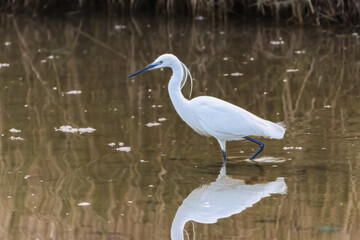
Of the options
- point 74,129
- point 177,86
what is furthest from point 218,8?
point 177,86

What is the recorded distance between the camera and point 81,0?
38.8 ft

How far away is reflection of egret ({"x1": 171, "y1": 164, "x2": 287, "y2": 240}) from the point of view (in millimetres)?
4754

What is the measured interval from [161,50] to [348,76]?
8.76 feet

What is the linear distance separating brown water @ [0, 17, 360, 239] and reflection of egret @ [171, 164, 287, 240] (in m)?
0.01

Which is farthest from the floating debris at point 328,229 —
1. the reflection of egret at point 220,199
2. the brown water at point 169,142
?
the reflection of egret at point 220,199

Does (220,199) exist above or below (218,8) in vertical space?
below

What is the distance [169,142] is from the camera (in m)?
6.33

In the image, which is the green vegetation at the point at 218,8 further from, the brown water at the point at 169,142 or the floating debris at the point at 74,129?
the floating debris at the point at 74,129

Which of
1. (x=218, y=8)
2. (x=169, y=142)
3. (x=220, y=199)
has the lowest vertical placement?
(x=220, y=199)

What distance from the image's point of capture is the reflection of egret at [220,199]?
4.75 metres

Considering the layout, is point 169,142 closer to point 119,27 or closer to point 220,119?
→ point 220,119

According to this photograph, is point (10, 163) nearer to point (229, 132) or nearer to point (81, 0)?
point (229, 132)

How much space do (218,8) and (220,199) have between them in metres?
6.78

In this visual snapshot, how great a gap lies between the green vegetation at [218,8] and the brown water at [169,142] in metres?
0.33
